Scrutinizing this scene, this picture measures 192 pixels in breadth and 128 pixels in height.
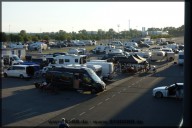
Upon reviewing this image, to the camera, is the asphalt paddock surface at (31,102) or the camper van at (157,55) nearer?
the asphalt paddock surface at (31,102)

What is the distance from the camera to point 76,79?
77.7ft

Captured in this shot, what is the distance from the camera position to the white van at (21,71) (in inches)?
1194

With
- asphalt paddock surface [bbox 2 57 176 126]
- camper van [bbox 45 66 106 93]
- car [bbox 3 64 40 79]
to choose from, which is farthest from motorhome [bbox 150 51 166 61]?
camper van [bbox 45 66 106 93]

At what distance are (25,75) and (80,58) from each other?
7.37 metres

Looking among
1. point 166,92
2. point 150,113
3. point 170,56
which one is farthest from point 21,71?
point 170,56

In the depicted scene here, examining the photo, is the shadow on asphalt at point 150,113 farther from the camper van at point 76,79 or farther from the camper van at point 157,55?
the camper van at point 157,55

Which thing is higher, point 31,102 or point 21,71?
point 21,71

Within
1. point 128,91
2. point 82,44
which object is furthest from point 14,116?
point 82,44

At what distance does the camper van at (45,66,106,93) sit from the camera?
2317cm

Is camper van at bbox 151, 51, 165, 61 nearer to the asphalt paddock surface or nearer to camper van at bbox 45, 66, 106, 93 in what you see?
the asphalt paddock surface

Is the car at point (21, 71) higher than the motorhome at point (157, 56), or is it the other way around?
the motorhome at point (157, 56)

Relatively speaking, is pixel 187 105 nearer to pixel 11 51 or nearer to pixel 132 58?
pixel 132 58

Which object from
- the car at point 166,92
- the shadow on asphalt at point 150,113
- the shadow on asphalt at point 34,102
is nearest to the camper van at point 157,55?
the shadow on asphalt at point 150,113

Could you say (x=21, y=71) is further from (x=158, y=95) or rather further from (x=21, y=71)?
(x=158, y=95)
